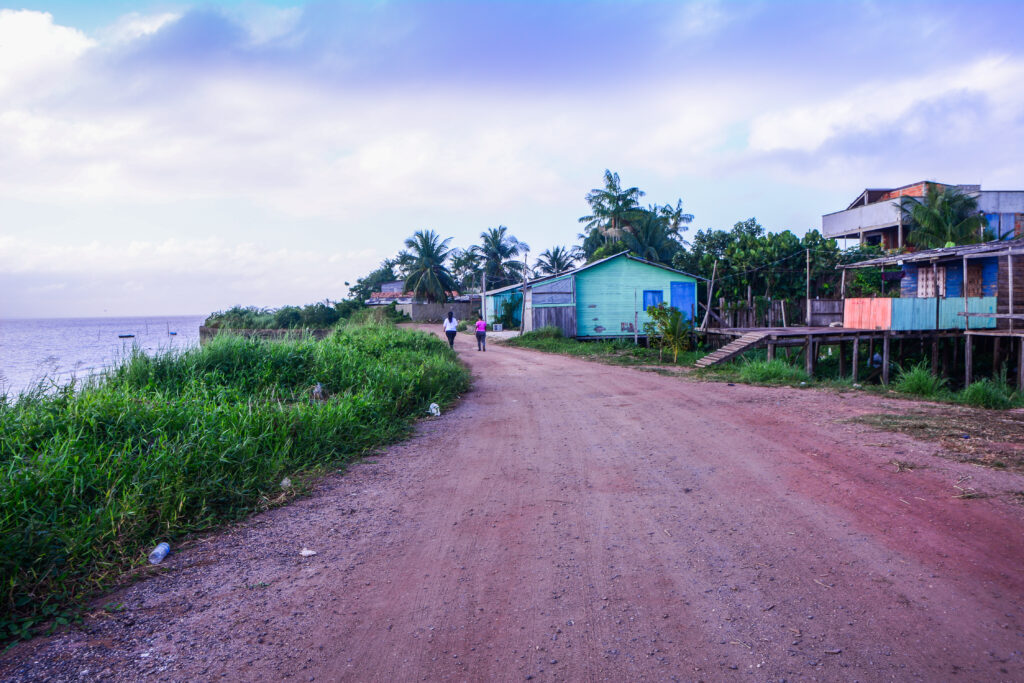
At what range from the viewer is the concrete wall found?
51.6 meters

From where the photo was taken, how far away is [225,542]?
15.0 feet

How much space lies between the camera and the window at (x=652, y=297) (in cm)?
2828

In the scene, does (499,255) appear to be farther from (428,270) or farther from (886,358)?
(886,358)

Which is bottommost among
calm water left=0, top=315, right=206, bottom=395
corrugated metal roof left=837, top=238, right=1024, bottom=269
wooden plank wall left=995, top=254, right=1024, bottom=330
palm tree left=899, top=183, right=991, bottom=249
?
calm water left=0, top=315, right=206, bottom=395

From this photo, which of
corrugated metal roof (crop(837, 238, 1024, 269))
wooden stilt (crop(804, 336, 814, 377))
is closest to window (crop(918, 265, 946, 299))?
corrugated metal roof (crop(837, 238, 1024, 269))

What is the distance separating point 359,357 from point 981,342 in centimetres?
2065

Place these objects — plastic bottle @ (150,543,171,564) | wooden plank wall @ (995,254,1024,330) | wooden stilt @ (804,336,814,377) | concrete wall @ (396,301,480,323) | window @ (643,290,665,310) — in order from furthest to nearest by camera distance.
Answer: concrete wall @ (396,301,480,323)
window @ (643,290,665,310)
wooden plank wall @ (995,254,1024,330)
wooden stilt @ (804,336,814,377)
plastic bottle @ (150,543,171,564)

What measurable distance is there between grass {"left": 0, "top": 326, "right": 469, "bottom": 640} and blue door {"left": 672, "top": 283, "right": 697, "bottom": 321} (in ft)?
68.9

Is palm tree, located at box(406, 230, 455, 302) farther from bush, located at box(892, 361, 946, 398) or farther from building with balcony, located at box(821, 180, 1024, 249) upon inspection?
bush, located at box(892, 361, 946, 398)

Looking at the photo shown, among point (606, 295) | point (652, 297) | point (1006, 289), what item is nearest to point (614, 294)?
point (606, 295)

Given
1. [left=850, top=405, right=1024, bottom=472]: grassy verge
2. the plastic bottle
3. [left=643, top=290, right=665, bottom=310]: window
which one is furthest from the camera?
[left=643, top=290, right=665, bottom=310]: window

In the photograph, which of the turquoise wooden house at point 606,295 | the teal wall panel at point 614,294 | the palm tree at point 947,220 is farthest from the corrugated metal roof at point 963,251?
the palm tree at point 947,220

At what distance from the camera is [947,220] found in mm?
29547

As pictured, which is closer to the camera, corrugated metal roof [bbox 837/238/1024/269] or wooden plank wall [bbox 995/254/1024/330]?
corrugated metal roof [bbox 837/238/1024/269]
